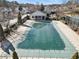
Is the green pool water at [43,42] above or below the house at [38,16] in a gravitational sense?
above

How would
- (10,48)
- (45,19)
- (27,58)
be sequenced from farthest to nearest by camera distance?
(45,19) < (10,48) < (27,58)

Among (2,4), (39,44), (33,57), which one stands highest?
(33,57)

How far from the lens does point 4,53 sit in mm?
14266

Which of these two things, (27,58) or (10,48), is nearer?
(27,58)

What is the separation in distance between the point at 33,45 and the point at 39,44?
0.72 metres

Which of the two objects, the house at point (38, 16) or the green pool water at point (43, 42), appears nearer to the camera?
the green pool water at point (43, 42)

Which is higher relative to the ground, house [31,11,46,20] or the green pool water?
the green pool water

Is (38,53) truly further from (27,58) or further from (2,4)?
(2,4)

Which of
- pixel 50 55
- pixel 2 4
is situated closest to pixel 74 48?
pixel 50 55

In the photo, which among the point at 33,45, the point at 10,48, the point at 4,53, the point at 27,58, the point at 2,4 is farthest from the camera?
the point at 2,4

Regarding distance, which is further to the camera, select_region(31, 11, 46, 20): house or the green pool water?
select_region(31, 11, 46, 20): house

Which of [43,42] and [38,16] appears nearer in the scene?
[43,42]

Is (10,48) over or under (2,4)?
over

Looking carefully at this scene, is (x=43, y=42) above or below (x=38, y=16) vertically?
above
